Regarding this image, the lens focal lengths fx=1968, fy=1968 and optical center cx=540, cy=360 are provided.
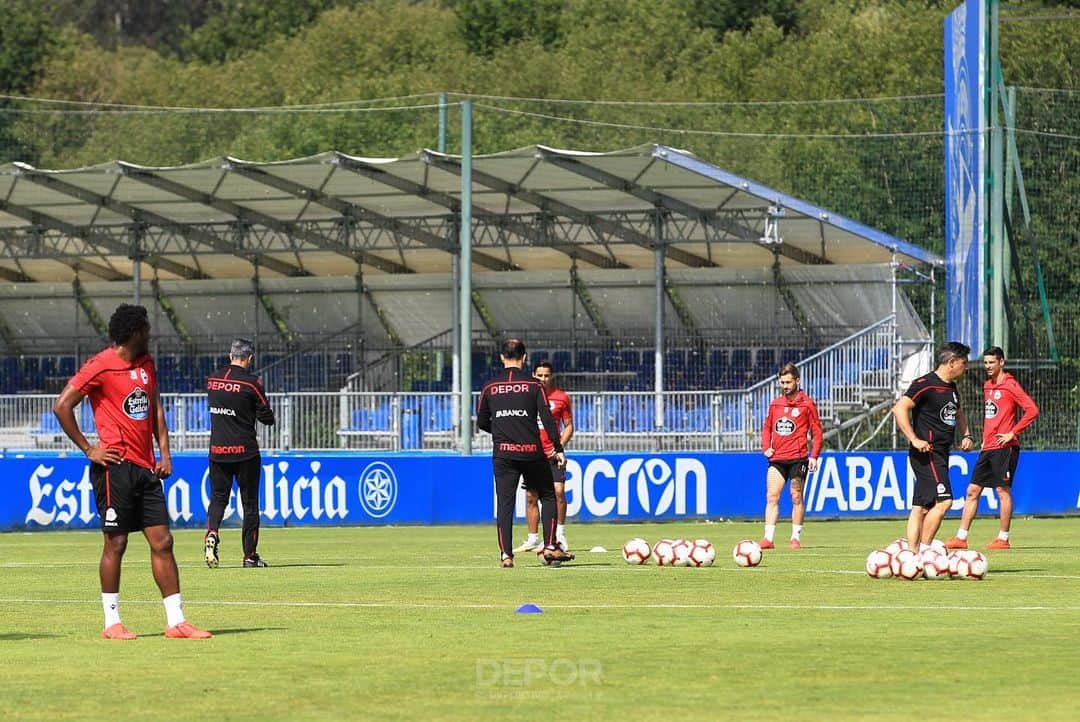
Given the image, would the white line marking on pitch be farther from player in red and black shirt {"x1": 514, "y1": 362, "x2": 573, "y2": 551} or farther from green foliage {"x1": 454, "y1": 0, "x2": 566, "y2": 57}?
green foliage {"x1": 454, "y1": 0, "x2": 566, "y2": 57}

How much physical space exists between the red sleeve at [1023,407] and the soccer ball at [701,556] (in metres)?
4.67

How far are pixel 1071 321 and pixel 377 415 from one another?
1331cm

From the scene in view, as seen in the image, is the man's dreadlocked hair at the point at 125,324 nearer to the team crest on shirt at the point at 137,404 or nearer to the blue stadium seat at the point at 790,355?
the team crest on shirt at the point at 137,404

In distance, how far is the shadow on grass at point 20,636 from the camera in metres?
12.0

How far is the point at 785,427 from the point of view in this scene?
2148 centimetres

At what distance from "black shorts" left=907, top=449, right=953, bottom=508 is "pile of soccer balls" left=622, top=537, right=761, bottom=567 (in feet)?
5.08

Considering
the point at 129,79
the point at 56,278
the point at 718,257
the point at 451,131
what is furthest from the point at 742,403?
the point at 129,79

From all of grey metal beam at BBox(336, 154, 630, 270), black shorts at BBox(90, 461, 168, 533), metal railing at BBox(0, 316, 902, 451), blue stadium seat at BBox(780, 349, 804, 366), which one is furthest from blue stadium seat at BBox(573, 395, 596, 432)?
black shorts at BBox(90, 461, 168, 533)

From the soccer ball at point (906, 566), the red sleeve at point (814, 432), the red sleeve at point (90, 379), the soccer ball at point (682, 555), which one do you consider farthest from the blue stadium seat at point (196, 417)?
the red sleeve at point (90, 379)

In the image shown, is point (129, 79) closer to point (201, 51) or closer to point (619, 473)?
point (201, 51)

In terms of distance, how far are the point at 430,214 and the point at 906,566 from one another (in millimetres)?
26697

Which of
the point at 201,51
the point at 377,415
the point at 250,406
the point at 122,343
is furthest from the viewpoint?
Answer: the point at 201,51

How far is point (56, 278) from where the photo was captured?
50.8m

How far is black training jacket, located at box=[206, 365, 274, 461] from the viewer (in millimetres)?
18297
